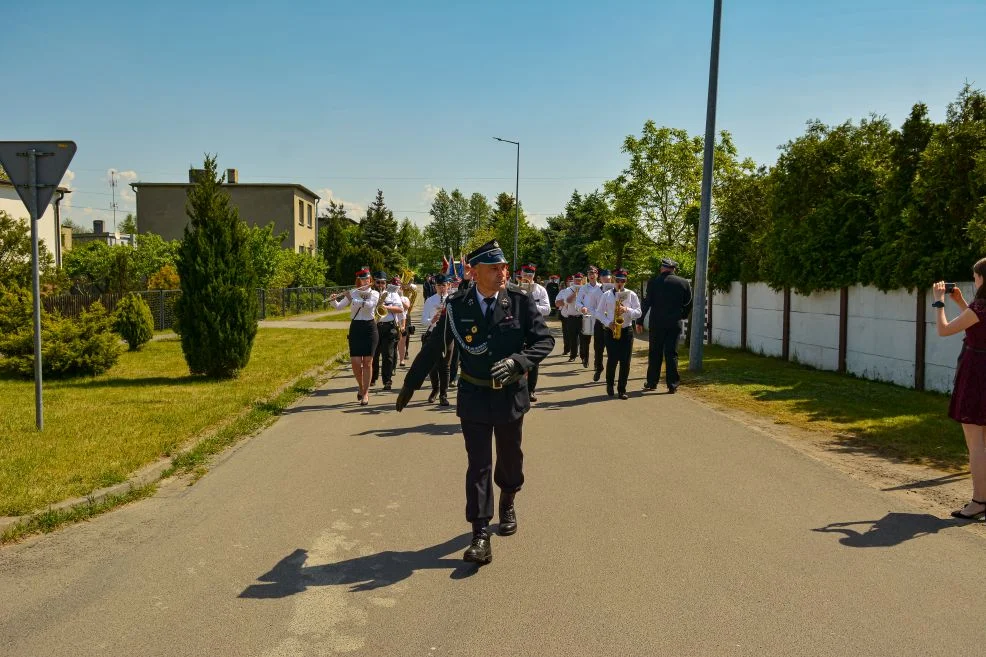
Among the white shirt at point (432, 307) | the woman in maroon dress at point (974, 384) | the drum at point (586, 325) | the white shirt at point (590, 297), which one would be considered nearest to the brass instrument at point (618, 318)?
the white shirt at point (590, 297)

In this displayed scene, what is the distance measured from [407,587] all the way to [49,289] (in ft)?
51.9

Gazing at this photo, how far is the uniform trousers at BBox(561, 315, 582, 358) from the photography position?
1764 cm

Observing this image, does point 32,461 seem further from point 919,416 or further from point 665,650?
point 919,416

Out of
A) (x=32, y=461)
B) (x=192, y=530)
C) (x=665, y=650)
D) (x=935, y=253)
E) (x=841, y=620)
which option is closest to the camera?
(x=665, y=650)

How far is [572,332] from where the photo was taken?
18359 mm

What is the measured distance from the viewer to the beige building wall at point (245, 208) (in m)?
58.4

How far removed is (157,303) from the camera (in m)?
26.2

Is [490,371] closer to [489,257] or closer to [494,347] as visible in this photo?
[494,347]

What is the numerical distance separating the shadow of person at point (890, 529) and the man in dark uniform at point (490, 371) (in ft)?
7.24

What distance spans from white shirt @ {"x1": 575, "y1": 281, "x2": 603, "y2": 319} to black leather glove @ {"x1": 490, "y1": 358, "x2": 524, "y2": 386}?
978 cm

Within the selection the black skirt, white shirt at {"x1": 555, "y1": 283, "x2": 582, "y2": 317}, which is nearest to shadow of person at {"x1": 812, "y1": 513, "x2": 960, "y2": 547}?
the black skirt

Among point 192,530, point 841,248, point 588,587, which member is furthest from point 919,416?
point 192,530

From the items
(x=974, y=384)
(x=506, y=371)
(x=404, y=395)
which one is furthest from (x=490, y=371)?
(x=974, y=384)

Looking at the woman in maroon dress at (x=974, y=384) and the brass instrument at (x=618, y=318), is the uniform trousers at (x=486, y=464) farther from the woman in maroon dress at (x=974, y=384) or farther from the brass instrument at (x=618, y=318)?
the brass instrument at (x=618, y=318)
